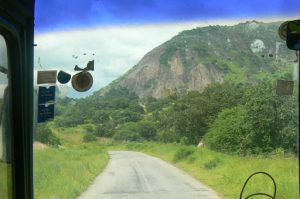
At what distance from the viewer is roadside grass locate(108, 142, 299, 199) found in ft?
8.09

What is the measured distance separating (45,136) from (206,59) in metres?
0.91

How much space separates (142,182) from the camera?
2.72 metres

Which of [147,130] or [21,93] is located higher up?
[21,93]

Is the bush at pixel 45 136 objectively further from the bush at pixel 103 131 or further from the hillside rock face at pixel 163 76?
the hillside rock face at pixel 163 76

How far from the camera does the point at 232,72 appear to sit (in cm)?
258

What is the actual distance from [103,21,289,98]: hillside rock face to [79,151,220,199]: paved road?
14.0 inches

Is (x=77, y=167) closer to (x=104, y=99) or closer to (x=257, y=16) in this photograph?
(x=104, y=99)

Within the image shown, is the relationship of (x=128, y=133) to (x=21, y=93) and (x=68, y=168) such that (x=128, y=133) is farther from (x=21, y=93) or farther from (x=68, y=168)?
(x=21, y=93)

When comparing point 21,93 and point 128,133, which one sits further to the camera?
point 21,93

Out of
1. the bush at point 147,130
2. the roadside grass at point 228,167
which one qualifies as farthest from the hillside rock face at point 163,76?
the roadside grass at point 228,167

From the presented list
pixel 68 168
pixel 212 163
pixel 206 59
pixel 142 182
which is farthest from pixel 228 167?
pixel 68 168

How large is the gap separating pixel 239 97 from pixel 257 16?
0.39m

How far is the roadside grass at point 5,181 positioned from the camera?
2.91 metres

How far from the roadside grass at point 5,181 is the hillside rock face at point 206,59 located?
0.78 metres
